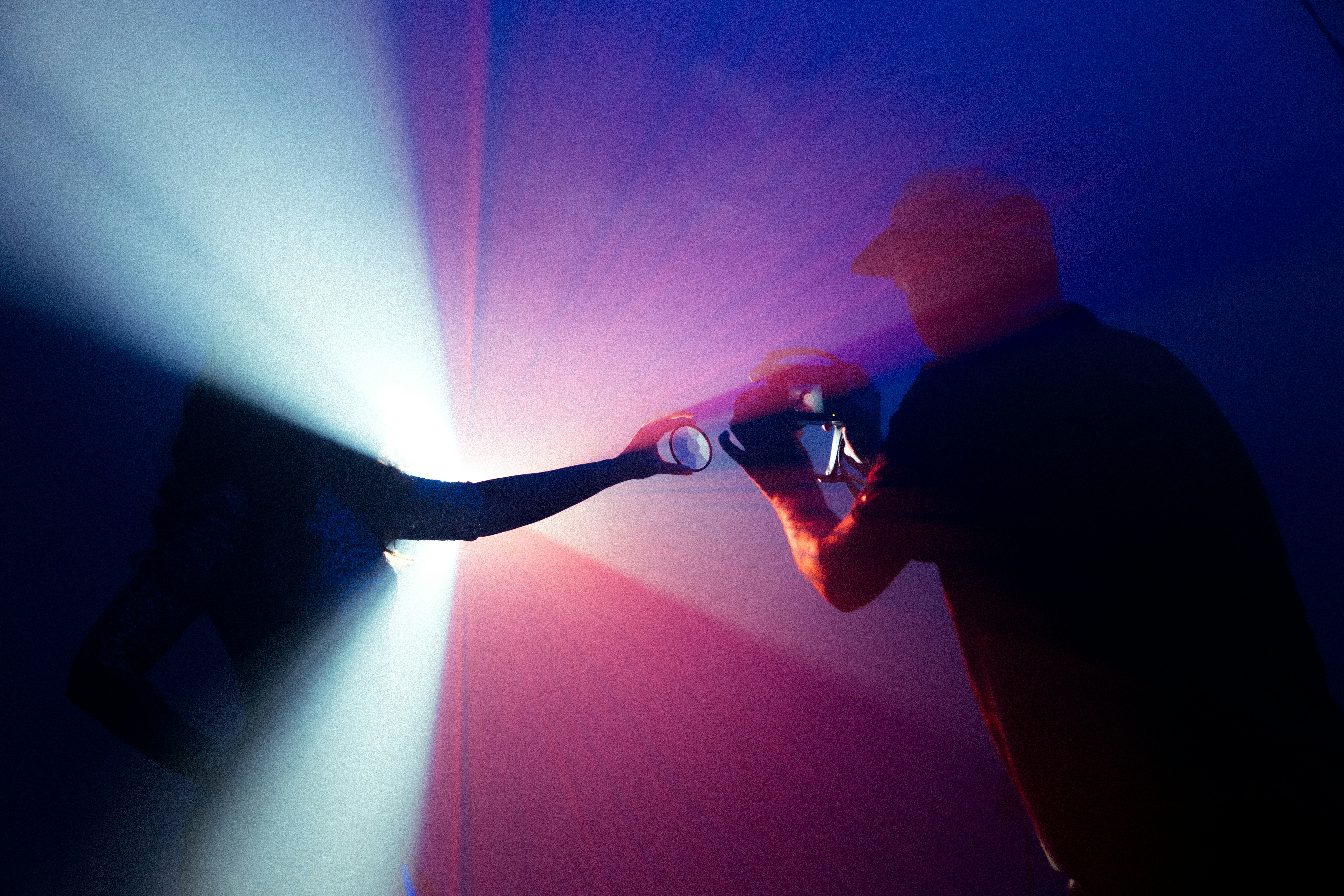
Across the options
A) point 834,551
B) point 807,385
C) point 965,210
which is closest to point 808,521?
point 834,551

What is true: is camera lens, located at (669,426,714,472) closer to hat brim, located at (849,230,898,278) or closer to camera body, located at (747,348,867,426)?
camera body, located at (747,348,867,426)

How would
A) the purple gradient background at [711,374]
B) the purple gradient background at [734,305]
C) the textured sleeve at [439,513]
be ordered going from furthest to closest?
the purple gradient background at [734,305] → the purple gradient background at [711,374] → the textured sleeve at [439,513]

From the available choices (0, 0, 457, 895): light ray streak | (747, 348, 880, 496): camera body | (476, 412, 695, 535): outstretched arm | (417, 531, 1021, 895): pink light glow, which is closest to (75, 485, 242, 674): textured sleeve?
(0, 0, 457, 895): light ray streak

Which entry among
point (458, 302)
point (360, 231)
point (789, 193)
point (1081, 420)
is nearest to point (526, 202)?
point (458, 302)

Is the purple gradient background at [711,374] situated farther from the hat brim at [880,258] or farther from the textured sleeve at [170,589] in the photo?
the textured sleeve at [170,589]

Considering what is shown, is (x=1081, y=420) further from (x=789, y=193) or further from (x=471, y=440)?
(x=471, y=440)

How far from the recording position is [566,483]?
0.89 meters

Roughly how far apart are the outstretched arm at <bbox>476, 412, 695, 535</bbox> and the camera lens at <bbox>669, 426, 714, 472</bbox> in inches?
2.3

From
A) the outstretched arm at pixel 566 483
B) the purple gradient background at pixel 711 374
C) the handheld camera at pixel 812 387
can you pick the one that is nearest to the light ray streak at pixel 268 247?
the purple gradient background at pixel 711 374

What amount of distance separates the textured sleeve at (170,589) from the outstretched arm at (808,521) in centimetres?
80

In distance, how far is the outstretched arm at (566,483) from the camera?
2.78ft

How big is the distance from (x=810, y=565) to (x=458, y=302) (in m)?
1.75

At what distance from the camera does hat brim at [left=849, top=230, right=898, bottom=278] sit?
0.82m

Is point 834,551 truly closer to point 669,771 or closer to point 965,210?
point 965,210
